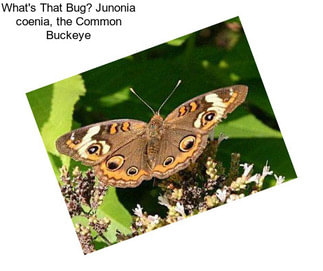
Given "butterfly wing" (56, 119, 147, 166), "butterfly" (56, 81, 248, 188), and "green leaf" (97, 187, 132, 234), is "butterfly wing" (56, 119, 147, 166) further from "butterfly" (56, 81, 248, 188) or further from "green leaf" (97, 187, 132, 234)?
"green leaf" (97, 187, 132, 234)

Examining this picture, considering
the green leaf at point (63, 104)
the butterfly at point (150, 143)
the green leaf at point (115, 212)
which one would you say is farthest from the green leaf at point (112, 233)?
the green leaf at point (63, 104)

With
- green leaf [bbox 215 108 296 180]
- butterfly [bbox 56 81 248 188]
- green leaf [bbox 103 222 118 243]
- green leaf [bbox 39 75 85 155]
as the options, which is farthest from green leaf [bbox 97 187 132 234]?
green leaf [bbox 215 108 296 180]

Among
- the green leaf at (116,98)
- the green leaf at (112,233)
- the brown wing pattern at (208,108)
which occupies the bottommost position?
the green leaf at (112,233)

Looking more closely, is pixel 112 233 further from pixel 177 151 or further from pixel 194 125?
pixel 194 125

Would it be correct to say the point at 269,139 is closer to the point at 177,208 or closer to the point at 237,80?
the point at 237,80

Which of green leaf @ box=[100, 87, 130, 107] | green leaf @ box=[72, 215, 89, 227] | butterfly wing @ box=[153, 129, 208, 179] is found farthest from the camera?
green leaf @ box=[100, 87, 130, 107]

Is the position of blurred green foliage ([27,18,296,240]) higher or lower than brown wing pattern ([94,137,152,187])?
higher

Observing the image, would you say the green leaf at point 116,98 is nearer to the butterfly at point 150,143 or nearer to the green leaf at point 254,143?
the butterfly at point 150,143
